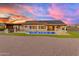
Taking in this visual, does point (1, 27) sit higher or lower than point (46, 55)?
higher

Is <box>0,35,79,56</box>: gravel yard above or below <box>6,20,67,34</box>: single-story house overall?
below

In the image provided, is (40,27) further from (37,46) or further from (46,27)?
(37,46)

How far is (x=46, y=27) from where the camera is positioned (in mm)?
1783

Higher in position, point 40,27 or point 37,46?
point 40,27

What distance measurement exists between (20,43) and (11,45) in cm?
8

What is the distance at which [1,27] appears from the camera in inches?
69.9

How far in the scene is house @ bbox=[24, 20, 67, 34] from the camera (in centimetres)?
177

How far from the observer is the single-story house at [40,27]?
69.9 inches

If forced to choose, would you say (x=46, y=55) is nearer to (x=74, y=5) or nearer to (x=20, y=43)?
(x=20, y=43)

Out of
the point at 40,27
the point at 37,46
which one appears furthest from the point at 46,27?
the point at 37,46

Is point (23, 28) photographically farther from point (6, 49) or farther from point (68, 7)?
point (68, 7)

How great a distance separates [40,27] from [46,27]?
54 mm

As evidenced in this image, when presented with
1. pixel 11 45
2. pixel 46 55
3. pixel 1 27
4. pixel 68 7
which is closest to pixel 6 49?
pixel 11 45

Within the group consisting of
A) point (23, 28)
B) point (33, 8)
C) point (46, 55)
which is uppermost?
point (33, 8)
